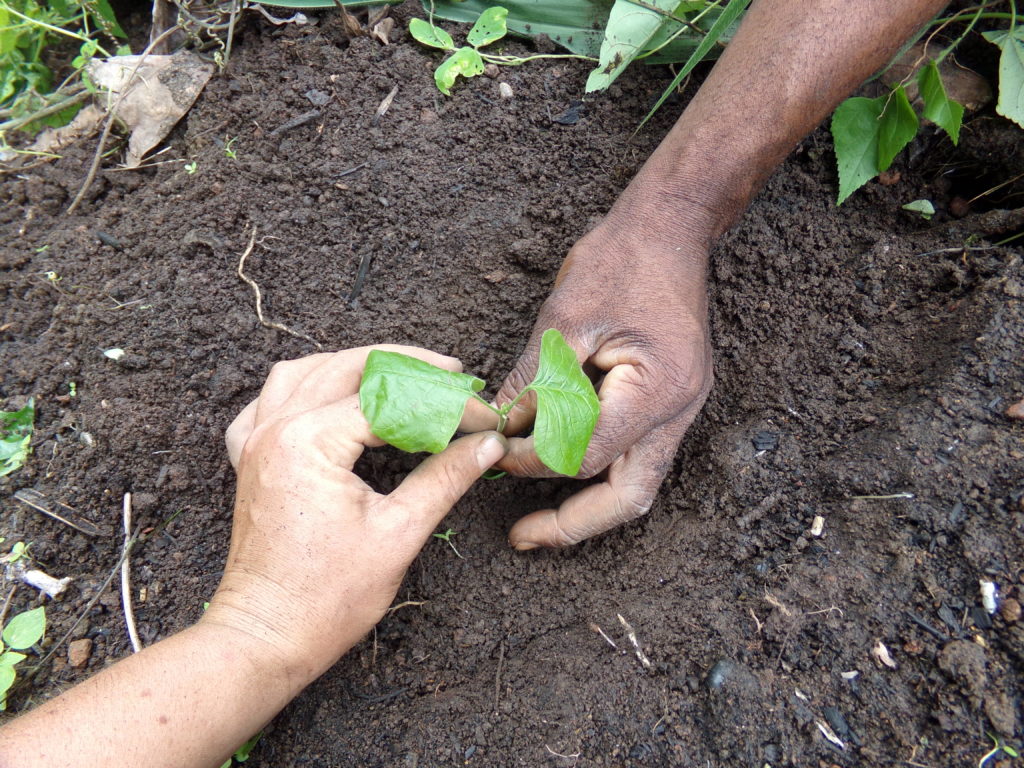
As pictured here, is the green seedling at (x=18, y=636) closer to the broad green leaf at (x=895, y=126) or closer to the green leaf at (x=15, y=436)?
the green leaf at (x=15, y=436)

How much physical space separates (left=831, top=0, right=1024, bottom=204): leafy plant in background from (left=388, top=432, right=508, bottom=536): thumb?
1098 millimetres

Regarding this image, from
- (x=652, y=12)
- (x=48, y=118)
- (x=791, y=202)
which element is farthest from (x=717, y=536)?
(x=48, y=118)

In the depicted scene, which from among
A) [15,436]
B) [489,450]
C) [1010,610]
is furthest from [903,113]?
[15,436]

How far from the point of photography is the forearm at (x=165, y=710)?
3.37 feet

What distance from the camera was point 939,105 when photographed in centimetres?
147

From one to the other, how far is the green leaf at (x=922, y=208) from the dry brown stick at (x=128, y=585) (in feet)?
7.18

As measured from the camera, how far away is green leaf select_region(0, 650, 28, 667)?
138 cm

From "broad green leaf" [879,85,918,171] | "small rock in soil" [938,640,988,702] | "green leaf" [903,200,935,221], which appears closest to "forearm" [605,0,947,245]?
"broad green leaf" [879,85,918,171]

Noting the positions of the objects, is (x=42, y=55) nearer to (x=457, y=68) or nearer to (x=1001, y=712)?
(x=457, y=68)

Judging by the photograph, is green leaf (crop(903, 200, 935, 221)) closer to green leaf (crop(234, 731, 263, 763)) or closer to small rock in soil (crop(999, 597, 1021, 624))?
small rock in soil (crop(999, 597, 1021, 624))

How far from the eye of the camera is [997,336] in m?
1.38

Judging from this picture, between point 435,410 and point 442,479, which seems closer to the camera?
point 435,410

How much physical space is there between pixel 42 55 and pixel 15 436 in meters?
1.58

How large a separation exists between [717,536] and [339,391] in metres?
0.94
